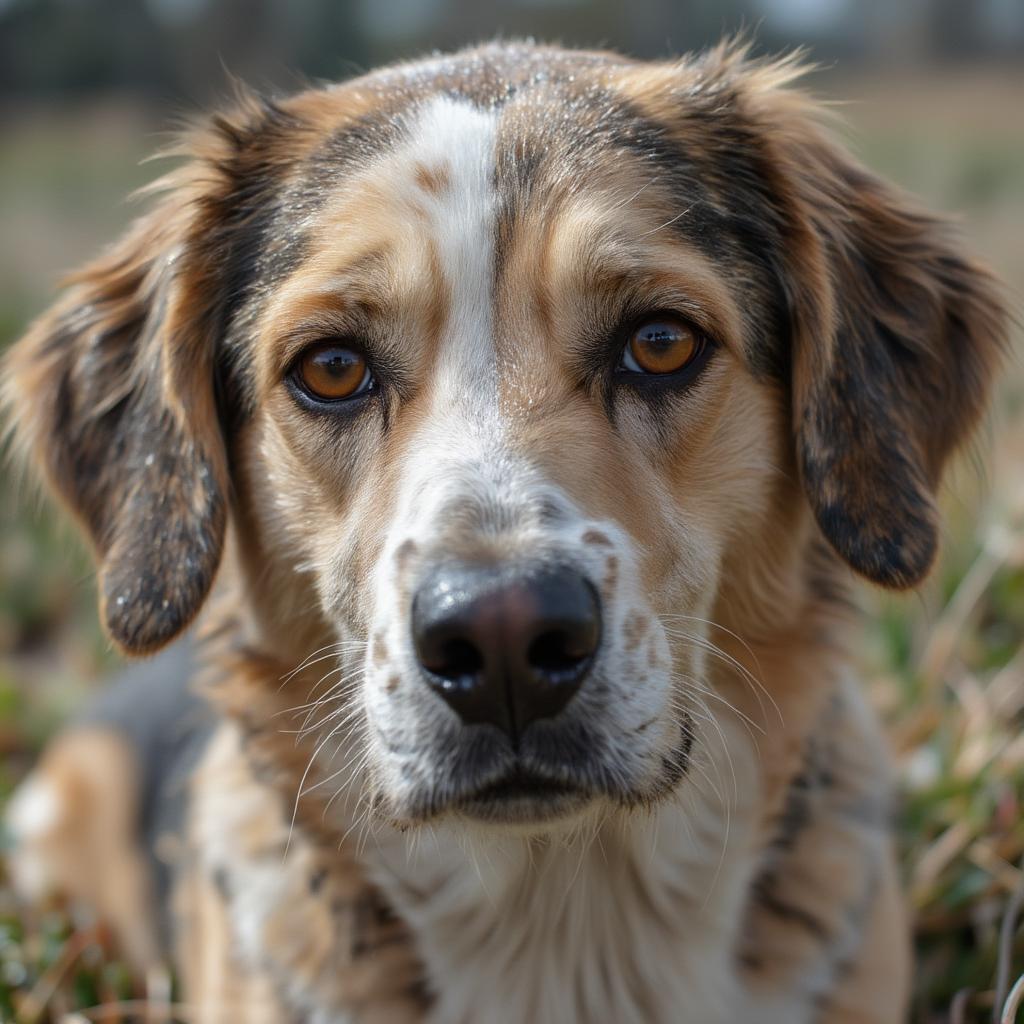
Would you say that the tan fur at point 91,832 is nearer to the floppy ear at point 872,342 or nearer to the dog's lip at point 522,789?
the dog's lip at point 522,789

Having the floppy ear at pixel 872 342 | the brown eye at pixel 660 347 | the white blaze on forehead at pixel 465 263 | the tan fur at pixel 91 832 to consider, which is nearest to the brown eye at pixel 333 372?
the white blaze on forehead at pixel 465 263

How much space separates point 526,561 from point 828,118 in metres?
1.88

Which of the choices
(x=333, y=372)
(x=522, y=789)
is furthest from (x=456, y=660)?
(x=333, y=372)

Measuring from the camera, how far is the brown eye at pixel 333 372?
2.87 m

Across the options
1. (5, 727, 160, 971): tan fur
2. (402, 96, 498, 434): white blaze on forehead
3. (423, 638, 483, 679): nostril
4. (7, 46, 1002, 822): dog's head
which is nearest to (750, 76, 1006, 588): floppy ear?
(7, 46, 1002, 822): dog's head

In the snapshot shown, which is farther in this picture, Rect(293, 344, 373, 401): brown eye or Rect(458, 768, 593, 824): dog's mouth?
Rect(293, 344, 373, 401): brown eye

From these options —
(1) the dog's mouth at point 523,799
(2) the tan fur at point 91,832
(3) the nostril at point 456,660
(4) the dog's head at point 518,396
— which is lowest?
(2) the tan fur at point 91,832

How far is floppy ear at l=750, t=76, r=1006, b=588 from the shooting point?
299cm

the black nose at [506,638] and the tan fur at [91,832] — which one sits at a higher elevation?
the black nose at [506,638]

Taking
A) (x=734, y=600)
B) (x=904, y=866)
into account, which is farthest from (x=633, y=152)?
(x=904, y=866)

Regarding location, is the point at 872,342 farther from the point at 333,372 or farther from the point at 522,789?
the point at 522,789

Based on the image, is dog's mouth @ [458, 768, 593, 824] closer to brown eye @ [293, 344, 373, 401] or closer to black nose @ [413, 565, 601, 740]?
black nose @ [413, 565, 601, 740]

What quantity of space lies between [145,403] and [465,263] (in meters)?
1.01

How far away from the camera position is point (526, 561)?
2262mm
